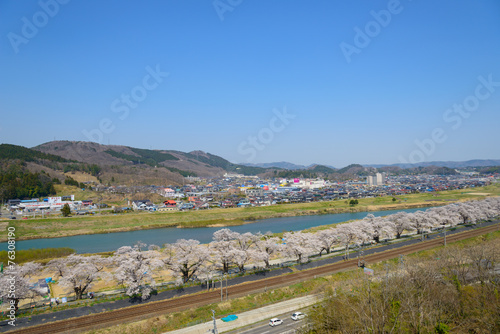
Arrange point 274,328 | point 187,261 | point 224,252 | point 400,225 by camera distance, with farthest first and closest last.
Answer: point 400,225
point 224,252
point 187,261
point 274,328

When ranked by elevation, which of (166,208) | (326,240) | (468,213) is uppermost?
(166,208)

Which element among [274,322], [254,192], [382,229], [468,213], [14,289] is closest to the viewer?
[274,322]

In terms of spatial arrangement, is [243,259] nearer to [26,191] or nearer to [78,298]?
[78,298]

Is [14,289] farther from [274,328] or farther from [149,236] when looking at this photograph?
[149,236]

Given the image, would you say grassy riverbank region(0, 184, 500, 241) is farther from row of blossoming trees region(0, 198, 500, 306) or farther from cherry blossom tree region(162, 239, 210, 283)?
cherry blossom tree region(162, 239, 210, 283)

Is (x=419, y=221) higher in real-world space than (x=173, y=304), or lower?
higher

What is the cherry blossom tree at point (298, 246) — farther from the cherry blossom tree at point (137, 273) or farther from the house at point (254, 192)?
the house at point (254, 192)

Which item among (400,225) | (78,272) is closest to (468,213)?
(400,225)

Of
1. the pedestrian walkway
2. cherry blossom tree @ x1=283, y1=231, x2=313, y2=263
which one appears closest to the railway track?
cherry blossom tree @ x1=283, y1=231, x2=313, y2=263

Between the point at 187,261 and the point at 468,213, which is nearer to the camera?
the point at 187,261
